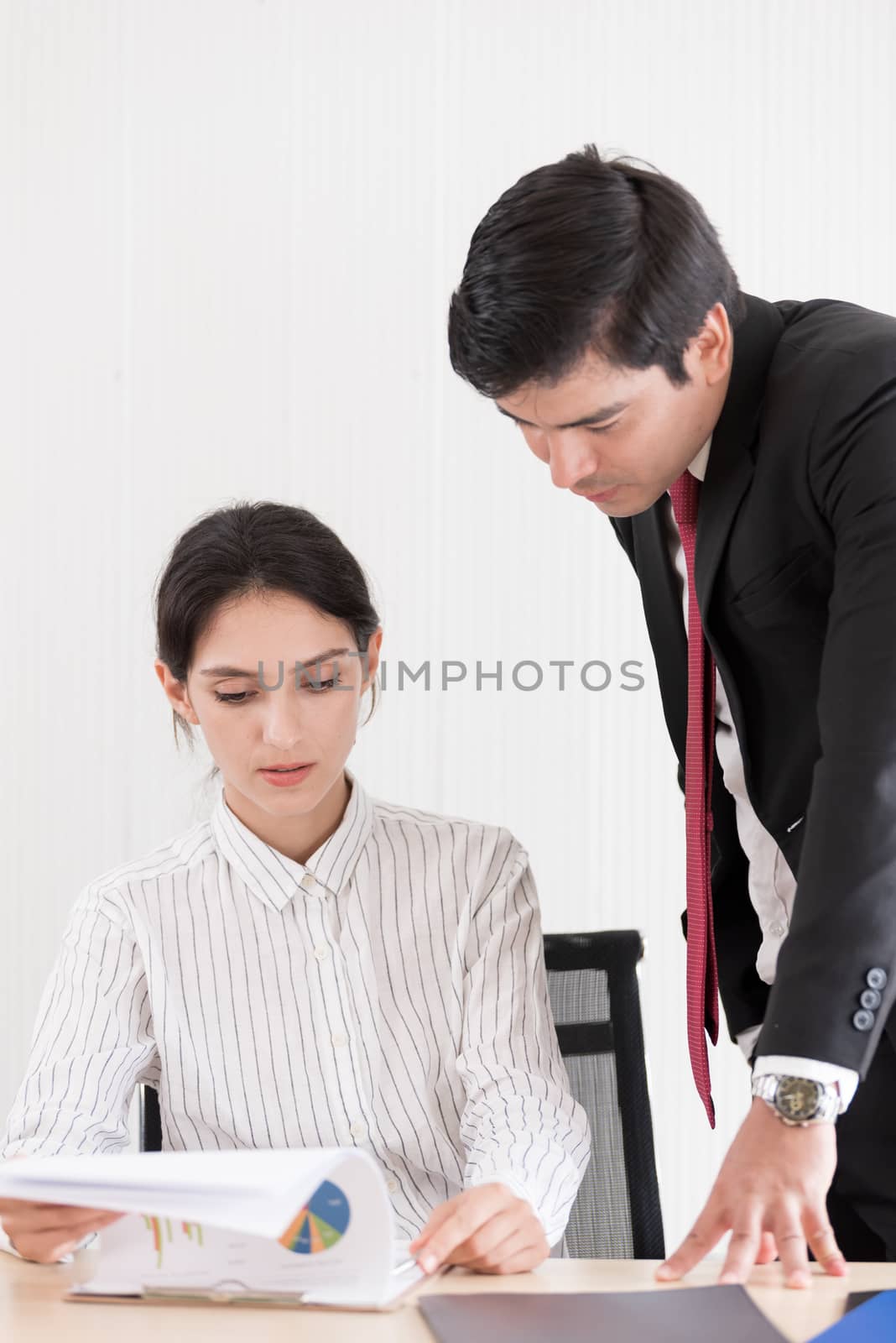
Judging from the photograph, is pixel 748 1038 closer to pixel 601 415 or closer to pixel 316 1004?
pixel 316 1004

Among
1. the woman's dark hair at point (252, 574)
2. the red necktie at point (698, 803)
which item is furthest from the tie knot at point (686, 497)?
the woman's dark hair at point (252, 574)

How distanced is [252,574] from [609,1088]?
716mm

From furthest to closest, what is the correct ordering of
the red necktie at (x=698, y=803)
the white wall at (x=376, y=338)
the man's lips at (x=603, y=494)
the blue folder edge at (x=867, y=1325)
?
the white wall at (x=376, y=338) → the red necktie at (x=698, y=803) → the man's lips at (x=603, y=494) → the blue folder edge at (x=867, y=1325)

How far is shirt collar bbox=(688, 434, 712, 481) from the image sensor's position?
1.31 m

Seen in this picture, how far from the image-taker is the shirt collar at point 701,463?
1.31 meters

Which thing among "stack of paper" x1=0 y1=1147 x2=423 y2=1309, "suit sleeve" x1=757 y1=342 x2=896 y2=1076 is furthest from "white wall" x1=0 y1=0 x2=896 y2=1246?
"stack of paper" x1=0 y1=1147 x2=423 y2=1309

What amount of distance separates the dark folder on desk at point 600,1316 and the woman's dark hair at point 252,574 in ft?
2.63

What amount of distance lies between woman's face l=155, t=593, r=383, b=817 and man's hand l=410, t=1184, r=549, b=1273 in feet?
1.74

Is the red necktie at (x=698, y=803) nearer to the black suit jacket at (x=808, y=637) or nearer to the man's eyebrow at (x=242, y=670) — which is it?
the black suit jacket at (x=808, y=637)

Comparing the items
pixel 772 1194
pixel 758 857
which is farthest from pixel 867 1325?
pixel 758 857

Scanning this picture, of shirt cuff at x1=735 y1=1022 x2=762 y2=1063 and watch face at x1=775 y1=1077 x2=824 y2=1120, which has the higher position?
Result: watch face at x1=775 y1=1077 x2=824 y2=1120

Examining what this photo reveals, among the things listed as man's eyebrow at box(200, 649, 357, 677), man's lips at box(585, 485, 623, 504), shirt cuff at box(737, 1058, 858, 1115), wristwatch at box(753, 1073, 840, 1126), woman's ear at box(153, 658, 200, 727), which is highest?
man's lips at box(585, 485, 623, 504)

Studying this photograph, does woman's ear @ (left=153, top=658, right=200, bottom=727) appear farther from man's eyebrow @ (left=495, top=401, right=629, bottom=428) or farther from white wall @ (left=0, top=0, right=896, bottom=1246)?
white wall @ (left=0, top=0, right=896, bottom=1246)

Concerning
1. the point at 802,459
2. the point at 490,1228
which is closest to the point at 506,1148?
the point at 490,1228
